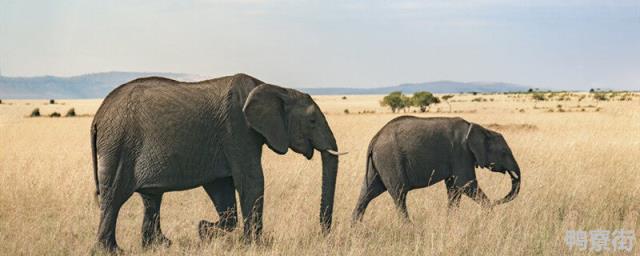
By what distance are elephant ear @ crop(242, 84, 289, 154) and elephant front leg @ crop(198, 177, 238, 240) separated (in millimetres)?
957

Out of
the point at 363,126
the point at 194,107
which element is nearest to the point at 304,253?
the point at 194,107

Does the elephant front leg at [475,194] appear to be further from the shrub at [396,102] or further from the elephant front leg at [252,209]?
the shrub at [396,102]

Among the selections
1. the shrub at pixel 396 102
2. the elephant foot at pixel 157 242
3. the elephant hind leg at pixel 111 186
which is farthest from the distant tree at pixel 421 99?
the elephant hind leg at pixel 111 186

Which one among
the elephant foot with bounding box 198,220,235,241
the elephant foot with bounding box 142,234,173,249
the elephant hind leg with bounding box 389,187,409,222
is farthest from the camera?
the elephant hind leg with bounding box 389,187,409,222

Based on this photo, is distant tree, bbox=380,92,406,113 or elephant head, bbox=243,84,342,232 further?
distant tree, bbox=380,92,406,113

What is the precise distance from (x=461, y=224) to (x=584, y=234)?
1.49m

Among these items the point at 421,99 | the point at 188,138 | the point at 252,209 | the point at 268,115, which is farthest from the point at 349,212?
the point at 421,99

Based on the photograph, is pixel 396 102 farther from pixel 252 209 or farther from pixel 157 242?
pixel 252 209

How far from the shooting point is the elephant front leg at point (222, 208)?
28.9ft

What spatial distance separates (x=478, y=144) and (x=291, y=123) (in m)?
3.48

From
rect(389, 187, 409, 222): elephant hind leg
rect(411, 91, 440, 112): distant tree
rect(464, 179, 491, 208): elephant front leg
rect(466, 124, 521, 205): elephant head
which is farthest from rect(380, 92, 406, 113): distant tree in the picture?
rect(389, 187, 409, 222): elephant hind leg

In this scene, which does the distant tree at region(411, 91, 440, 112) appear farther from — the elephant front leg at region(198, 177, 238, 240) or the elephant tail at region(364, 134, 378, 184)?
the elephant front leg at region(198, 177, 238, 240)

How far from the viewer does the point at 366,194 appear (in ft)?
35.6

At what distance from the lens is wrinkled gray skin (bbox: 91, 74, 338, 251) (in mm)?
8234
